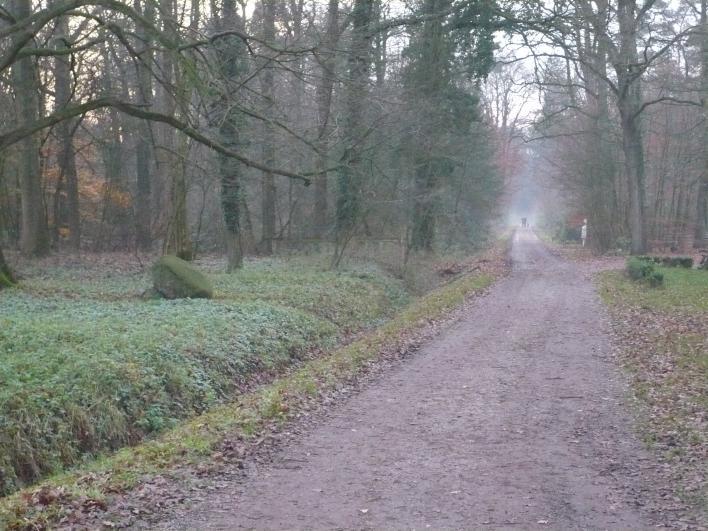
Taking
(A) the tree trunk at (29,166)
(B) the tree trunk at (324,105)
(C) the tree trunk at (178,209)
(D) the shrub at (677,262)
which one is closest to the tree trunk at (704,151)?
(D) the shrub at (677,262)

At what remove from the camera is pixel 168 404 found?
10445 millimetres

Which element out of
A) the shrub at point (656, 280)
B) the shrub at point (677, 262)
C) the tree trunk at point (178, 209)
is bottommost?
the shrub at point (656, 280)

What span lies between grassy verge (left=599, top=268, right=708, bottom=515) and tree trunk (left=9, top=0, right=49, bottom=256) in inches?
650

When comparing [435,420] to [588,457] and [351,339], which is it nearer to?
[588,457]

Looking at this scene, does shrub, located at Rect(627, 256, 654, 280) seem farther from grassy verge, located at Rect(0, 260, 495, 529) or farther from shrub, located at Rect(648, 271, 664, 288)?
grassy verge, located at Rect(0, 260, 495, 529)

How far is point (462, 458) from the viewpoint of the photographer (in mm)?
7656

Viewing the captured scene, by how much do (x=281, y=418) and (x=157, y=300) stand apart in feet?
28.8

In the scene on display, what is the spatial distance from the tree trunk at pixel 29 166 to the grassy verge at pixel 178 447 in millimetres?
12849

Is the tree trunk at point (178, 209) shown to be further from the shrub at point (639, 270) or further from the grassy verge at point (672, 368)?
the shrub at point (639, 270)

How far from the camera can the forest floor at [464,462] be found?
609 centimetres

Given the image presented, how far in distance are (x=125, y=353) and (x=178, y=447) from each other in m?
3.30

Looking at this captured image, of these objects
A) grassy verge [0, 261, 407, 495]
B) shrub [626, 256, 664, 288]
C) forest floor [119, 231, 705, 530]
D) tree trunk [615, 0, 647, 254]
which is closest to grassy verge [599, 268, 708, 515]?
forest floor [119, 231, 705, 530]

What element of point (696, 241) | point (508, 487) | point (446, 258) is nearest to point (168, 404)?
point (508, 487)

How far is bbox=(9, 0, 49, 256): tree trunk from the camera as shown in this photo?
71.3 feet
